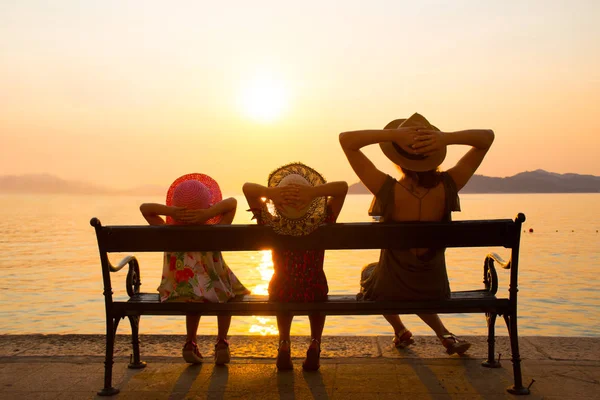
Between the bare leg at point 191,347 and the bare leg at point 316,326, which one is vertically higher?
the bare leg at point 316,326

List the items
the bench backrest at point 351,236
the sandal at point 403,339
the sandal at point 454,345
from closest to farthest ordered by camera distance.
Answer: the bench backrest at point 351,236 < the sandal at point 454,345 < the sandal at point 403,339

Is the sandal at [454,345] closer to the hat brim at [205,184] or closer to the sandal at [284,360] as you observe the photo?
the sandal at [284,360]

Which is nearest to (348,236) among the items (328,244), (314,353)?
(328,244)

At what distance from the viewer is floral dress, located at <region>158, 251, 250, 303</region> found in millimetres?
5113

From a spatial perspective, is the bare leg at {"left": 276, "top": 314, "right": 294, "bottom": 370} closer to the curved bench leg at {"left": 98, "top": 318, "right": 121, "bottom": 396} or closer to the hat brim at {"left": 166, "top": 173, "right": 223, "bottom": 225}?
the hat brim at {"left": 166, "top": 173, "right": 223, "bottom": 225}

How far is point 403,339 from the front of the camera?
5574 mm

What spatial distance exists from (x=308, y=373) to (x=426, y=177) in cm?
161

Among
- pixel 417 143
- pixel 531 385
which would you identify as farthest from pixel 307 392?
pixel 417 143

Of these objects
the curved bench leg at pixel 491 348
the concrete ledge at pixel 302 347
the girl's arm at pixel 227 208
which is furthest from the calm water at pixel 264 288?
the girl's arm at pixel 227 208

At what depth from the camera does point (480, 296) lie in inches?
197

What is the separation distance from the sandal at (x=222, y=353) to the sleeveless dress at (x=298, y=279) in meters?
0.48

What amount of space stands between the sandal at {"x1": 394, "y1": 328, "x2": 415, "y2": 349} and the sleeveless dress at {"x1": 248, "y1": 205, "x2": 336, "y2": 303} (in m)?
0.84

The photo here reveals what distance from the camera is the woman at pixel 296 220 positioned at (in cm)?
474

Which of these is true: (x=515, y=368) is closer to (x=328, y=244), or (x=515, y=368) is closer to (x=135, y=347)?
(x=328, y=244)
